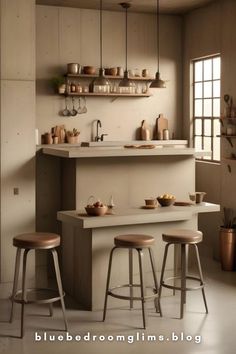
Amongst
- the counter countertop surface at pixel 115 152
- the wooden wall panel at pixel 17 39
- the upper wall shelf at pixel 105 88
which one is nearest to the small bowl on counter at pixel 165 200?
the counter countertop surface at pixel 115 152

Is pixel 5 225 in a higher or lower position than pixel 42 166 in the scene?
lower

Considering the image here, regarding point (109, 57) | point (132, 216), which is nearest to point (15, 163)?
point (132, 216)

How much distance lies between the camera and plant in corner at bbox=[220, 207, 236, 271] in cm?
662

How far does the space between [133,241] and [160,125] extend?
3.54m

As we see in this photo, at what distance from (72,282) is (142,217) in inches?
36.5

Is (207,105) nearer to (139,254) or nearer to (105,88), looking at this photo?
(105,88)

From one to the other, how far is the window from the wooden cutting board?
389mm

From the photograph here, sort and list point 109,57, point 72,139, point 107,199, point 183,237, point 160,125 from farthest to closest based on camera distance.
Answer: point 160,125 → point 109,57 → point 72,139 → point 107,199 → point 183,237

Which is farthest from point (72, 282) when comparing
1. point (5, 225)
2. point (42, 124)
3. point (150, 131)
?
point (150, 131)

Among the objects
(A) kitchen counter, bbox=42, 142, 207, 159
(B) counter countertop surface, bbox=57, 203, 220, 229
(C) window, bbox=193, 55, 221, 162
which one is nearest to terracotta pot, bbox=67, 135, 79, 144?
(A) kitchen counter, bbox=42, 142, 207, 159

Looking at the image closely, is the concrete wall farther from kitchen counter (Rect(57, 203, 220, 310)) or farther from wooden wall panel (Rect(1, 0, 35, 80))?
kitchen counter (Rect(57, 203, 220, 310))

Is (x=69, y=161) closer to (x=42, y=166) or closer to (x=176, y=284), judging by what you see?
(x=42, y=166)

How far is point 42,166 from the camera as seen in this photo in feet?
20.5

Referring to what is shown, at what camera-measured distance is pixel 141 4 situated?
736 centimetres
